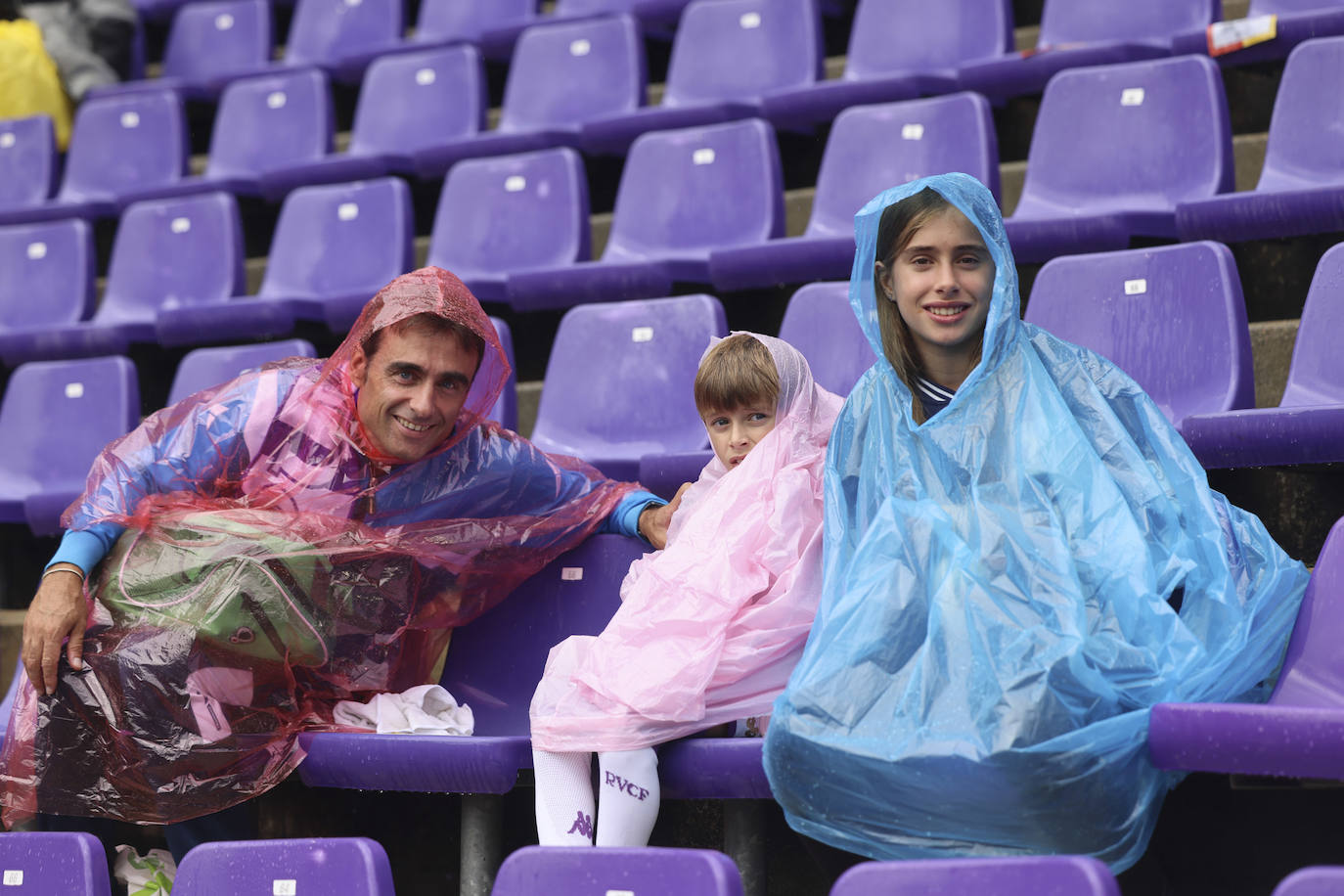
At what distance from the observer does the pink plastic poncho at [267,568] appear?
6.31 feet

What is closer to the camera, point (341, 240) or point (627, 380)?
point (627, 380)

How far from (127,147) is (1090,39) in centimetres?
258

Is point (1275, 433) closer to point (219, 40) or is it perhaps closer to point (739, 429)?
point (739, 429)

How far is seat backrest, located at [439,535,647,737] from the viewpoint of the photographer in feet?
7.23

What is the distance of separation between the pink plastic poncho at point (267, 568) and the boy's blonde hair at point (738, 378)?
0.88 feet

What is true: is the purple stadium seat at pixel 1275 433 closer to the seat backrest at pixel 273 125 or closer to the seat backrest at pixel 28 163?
the seat backrest at pixel 273 125

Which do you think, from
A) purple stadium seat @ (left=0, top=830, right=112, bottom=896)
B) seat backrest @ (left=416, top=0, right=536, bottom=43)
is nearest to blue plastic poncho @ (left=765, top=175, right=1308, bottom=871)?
purple stadium seat @ (left=0, top=830, right=112, bottom=896)

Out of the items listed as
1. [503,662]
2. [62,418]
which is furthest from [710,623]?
[62,418]

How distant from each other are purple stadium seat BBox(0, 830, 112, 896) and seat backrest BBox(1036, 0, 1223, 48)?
243 cm

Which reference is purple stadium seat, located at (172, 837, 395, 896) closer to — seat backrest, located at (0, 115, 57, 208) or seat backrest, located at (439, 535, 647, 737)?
seat backrest, located at (439, 535, 647, 737)

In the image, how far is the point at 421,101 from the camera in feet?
13.3

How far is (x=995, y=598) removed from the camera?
1.58m

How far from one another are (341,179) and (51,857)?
2488 mm

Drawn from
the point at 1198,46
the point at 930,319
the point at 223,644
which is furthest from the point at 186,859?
the point at 1198,46
